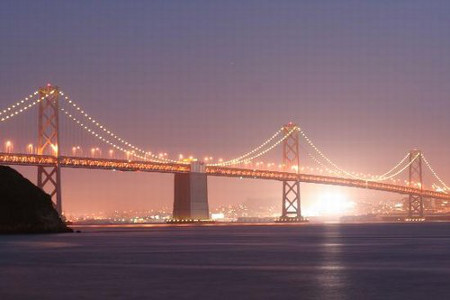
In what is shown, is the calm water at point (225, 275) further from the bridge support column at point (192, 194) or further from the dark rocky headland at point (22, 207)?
the bridge support column at point (192, 194)

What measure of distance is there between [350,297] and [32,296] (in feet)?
20.5

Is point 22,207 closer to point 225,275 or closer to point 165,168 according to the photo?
point 225,275

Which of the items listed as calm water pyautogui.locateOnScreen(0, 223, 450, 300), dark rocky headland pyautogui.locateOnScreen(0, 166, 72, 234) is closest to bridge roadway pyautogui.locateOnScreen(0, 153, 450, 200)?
dark rocky headland pyautogui.locateOnScreen(0, 166, 72, 234)

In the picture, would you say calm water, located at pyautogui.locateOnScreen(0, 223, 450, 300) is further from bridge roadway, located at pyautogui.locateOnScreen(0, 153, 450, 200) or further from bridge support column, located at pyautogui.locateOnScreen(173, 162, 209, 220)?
bridge support column, located at pyautogui.locateOnScreen(173, 162, 209, 220)

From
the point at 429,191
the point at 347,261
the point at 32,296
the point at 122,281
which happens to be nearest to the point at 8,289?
the point at 32,296

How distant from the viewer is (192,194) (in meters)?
98.1

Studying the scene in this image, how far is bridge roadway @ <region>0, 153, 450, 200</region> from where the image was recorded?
85.9 meters

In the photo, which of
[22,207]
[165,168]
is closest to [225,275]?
[22,207]

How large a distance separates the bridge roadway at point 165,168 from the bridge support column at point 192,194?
3.31 feet

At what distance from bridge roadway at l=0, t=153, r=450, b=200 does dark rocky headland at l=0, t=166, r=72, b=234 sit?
70.7 feet

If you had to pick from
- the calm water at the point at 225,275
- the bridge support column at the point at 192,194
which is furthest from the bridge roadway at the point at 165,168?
the calm water at the point at 225,275

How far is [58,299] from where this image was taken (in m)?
18.7

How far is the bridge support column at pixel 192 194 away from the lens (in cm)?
9825

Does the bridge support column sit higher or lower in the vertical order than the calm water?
higher
